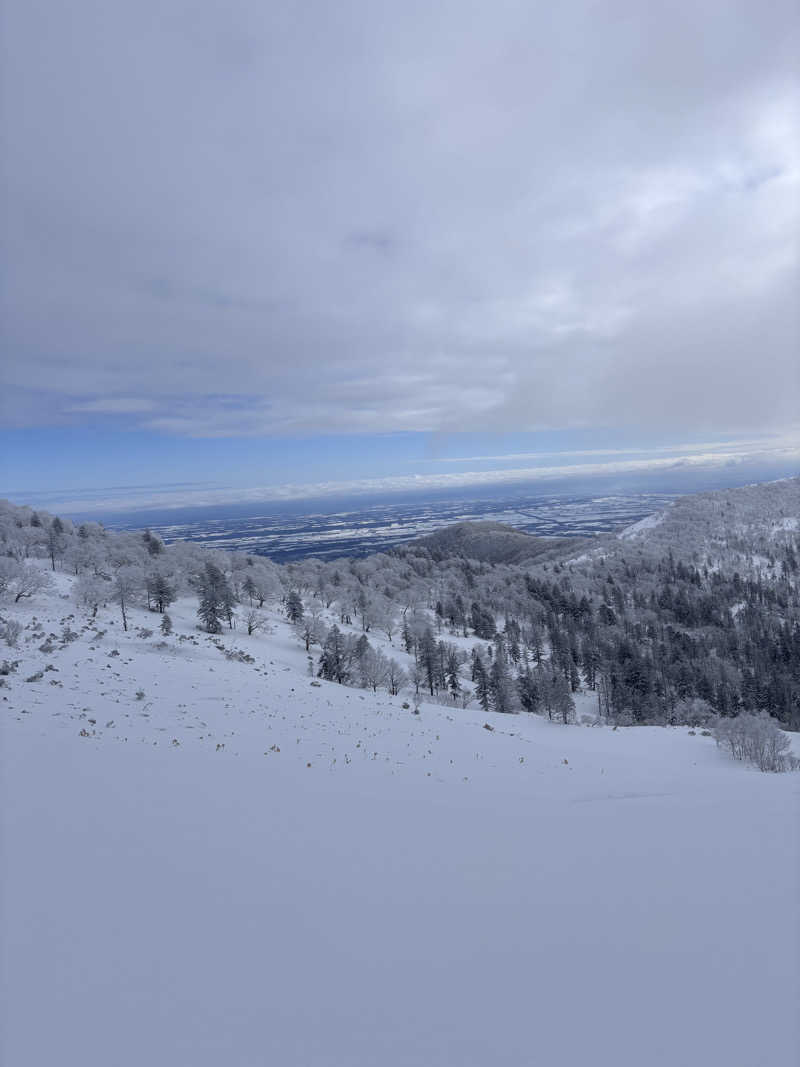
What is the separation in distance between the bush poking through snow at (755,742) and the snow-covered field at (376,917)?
2177cm

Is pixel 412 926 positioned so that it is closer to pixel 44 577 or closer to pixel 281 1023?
pixel 281 1023

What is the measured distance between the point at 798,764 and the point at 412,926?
115 ft

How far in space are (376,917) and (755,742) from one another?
33.2 m

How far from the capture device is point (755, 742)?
28.5m

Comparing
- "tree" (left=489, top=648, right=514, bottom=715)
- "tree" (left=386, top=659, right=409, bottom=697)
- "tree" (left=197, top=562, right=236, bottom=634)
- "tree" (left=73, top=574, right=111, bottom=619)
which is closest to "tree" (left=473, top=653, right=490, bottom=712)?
"tree" (left=489, top=648, right=514, bottom=715)

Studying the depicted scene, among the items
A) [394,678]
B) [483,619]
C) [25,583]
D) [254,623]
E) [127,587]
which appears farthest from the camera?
[483,619]

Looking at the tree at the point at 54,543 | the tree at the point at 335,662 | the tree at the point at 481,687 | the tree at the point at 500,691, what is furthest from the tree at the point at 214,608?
the tree at the point at 500,691

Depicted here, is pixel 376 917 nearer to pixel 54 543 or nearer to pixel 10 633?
pixel 10 633

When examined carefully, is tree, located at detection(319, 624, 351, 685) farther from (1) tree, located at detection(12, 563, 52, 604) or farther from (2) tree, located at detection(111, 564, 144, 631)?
(1) tree, located at detection(12, 563, 52, 604)

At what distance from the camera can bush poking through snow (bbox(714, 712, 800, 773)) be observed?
2756 centimetres

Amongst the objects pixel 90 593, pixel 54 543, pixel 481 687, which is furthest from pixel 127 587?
pixel 481 687

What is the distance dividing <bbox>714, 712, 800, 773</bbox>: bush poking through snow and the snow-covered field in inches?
857

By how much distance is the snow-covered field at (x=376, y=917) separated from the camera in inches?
156

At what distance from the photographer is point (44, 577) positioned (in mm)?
46062
